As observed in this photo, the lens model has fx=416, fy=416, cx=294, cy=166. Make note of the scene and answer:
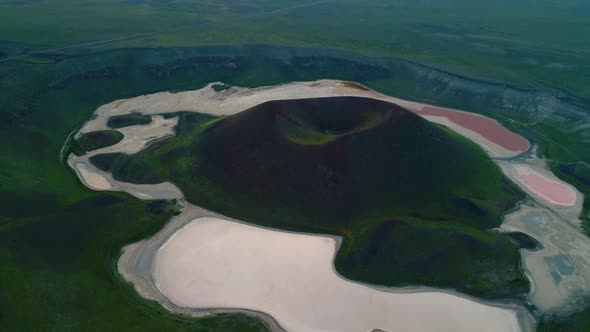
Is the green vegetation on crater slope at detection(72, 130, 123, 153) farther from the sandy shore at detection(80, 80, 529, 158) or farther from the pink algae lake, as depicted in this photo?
the pink algae lake

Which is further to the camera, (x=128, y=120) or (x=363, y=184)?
(x=128, y=120)

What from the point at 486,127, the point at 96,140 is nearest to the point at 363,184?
the point at 486,127

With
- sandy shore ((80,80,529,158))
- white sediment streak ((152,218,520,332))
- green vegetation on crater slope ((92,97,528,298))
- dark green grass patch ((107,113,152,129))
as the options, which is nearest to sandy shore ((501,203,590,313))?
green vegetation on crater slope ((92,97,528,298))

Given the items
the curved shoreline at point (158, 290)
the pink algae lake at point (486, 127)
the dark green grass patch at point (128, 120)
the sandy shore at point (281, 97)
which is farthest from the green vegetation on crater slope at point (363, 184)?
the sandy shore at point (281, 97)

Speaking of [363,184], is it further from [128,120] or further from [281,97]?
[128,120]

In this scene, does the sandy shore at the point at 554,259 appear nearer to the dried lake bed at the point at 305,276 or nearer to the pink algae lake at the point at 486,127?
the dried lake bed at the point at 305,276

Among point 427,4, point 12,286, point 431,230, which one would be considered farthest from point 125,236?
point 427,4
